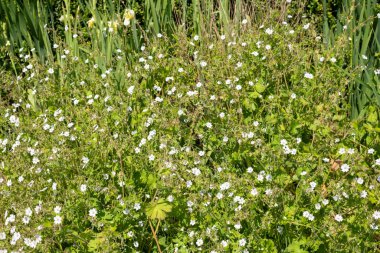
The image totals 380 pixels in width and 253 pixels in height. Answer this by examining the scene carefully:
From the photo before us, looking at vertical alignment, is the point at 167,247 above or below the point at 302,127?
below

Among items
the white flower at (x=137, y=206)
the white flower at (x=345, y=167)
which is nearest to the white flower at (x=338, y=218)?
the white flower at (x=345, y=167)

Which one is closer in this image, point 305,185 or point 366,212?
point 366,212

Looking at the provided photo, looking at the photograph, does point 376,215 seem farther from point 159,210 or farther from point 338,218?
point 159,210

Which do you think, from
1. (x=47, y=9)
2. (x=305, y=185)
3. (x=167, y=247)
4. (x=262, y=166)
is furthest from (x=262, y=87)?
(x=47, y=9)

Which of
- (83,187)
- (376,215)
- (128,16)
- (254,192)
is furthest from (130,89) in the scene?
(376,215)

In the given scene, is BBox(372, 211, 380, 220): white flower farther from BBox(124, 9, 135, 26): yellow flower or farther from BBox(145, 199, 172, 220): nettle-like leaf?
BBox(124, 9, 135, 26): yellow flower

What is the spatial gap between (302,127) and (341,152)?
1.48ft

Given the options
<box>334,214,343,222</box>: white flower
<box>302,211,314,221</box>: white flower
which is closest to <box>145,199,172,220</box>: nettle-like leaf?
<box>302,211,314,221</box>: white flower

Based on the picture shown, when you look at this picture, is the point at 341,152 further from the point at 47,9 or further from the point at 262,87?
the point at 47,9

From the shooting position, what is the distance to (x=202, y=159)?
2.82 m

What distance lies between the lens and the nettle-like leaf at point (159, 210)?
2.43 metres

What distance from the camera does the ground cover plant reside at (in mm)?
2494

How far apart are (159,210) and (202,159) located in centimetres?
46

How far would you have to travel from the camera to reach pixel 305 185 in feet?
8.40
